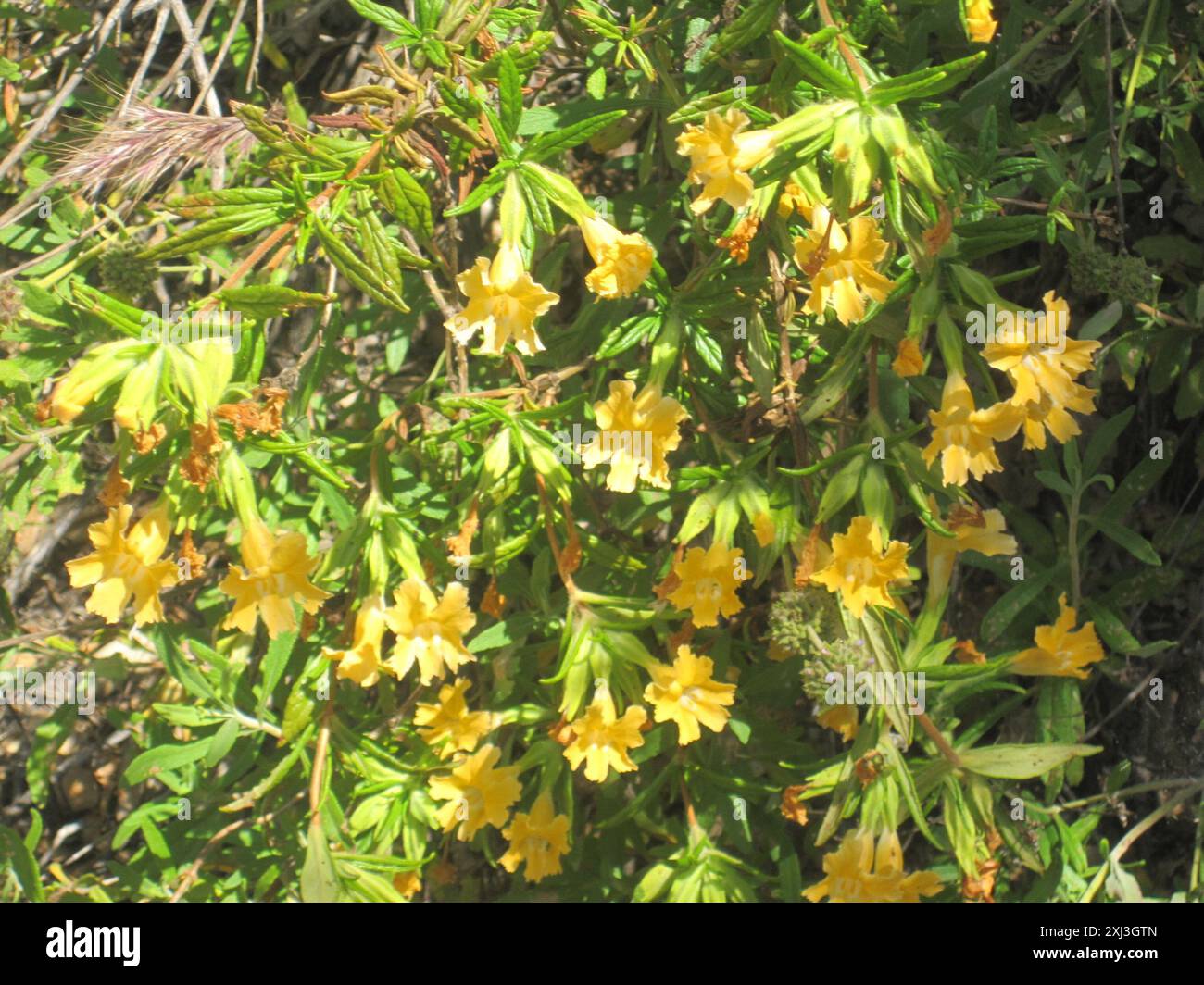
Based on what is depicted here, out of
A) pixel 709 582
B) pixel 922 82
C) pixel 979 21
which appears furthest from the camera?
pixel 979 21

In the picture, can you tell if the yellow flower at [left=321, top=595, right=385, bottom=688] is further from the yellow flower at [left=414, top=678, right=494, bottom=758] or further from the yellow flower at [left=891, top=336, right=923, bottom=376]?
the yellow flower at [left=891, top=336, right=923, bottom=376]

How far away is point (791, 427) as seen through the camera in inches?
74.0

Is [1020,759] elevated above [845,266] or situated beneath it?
situated beneath

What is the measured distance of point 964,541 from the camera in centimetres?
186

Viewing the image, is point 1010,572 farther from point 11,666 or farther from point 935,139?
point 11,666

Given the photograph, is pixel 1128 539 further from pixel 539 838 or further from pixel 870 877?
pixel 539 838

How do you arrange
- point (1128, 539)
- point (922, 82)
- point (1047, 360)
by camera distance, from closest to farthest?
point (922, 82) < point (1047, 360) < point (1128, 539)

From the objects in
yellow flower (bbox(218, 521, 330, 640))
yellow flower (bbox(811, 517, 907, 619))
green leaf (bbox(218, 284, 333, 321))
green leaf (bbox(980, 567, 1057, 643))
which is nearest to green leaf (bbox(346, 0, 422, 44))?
green leaf (bbox(218, 284, 333, 321))

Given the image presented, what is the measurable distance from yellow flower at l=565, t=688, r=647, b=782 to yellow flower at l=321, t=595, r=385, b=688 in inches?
13.0

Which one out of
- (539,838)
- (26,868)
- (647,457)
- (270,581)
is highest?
(647,457)

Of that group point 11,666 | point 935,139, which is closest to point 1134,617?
point 935,139

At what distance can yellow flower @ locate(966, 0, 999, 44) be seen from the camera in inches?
74.3

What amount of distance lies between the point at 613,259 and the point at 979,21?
761 millimetres

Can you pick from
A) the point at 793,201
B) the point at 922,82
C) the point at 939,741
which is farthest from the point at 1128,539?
the point at 922,82
